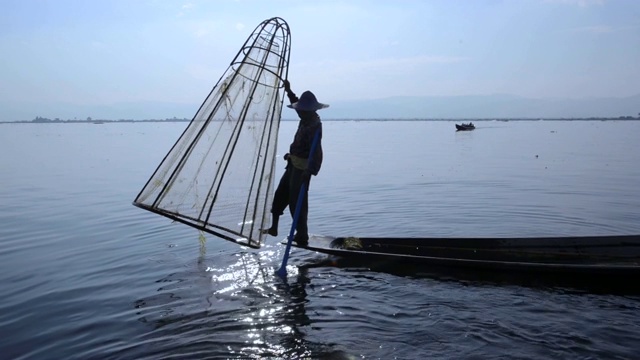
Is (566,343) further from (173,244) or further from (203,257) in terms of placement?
(173,244)

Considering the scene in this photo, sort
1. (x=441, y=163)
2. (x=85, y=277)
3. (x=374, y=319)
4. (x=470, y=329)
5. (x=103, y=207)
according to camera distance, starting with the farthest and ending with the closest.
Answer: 1. (x=441, y=163)
2. (x=103, y=207)
3. (x=85, y=277)
4. (x=374, y=319)
5. (x=470, y=329)

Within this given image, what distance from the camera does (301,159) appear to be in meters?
7.83

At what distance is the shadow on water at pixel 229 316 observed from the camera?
536 cm

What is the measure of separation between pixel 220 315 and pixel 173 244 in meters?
4.73

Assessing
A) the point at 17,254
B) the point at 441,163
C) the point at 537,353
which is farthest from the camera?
the point at 441,163

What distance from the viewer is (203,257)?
944 centimetres

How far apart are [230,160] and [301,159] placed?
1.10 m

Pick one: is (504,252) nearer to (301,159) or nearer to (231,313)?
(301,159)

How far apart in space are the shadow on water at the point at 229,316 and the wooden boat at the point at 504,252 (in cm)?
122

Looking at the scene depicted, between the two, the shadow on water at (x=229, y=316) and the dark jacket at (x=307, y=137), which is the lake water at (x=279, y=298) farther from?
the dark jacket at (x=307, y=137)

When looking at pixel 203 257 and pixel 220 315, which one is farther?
pixel 203 257

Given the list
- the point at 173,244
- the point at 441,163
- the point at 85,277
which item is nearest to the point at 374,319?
the point at 85,277

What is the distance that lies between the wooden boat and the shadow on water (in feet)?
4.00

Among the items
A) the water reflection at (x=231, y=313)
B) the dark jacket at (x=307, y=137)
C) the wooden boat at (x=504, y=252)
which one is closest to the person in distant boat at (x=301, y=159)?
the dark jacket at (x=307, y=137)
